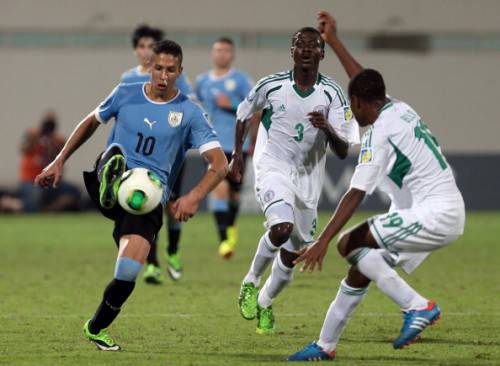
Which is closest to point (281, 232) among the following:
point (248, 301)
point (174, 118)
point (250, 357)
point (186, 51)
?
point (248, 301)

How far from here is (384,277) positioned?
22.1 ft

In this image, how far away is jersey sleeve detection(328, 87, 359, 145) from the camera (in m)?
8.70

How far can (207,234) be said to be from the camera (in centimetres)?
1895

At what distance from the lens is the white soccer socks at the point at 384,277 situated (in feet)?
22.0

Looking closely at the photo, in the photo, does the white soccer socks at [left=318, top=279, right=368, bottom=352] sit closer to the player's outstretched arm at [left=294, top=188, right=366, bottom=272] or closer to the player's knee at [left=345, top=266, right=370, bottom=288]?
the player's knee at [left=345, top=266, right=370, bottom=288]

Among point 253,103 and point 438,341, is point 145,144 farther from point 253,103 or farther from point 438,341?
point 438,341

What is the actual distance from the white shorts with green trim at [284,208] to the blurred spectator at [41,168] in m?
14.4

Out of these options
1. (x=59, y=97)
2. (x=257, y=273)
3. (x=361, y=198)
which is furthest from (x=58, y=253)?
(x=59, y=97)

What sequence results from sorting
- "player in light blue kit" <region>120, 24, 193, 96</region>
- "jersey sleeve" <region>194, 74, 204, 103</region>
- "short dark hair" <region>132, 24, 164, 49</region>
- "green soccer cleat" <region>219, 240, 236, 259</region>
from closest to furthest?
"player in light blue kit" <region>120, 24, 193, 96</region>
"short dark hair" <region>132, 24, 164, 49</region>
"green soccer cleat" <region>219, 240, 236, 259</region>
"jersey sleeve" <region>194, 74, 204, 103</region>

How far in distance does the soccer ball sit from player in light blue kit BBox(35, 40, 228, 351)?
0.21 feet

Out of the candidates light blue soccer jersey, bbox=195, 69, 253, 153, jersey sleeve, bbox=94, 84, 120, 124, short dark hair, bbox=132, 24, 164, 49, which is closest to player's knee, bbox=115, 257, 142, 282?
jersey sleeve, bbox=94, 84, 120, 124

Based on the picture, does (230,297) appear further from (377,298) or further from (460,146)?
(460,146)

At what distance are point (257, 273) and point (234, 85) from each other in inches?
248

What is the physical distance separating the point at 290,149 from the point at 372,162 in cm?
220
